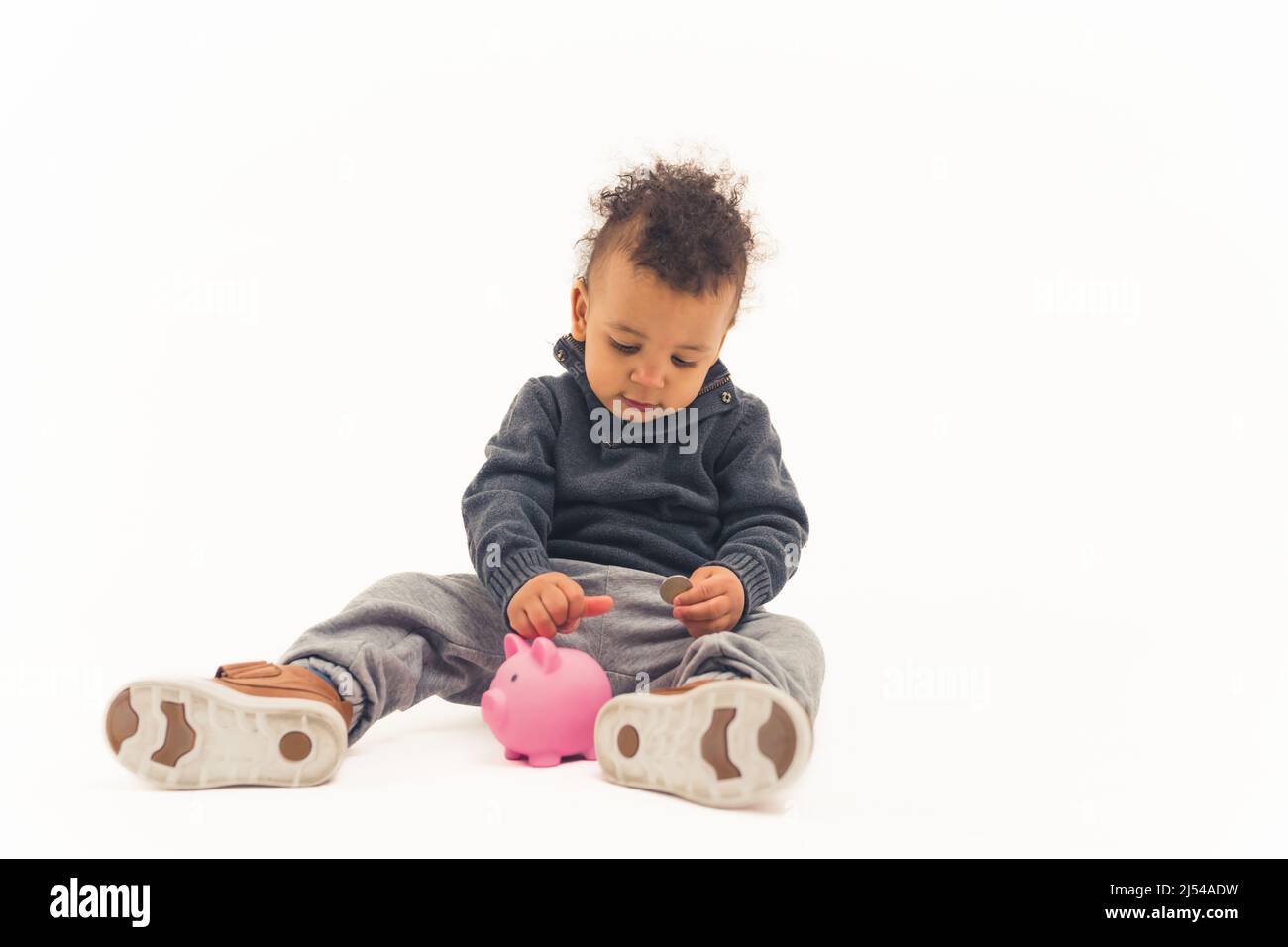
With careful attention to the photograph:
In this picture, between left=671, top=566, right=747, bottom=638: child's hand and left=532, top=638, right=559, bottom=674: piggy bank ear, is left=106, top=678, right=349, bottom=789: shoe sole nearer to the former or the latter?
left=532, top=638, right=559, bottom=674: piggy bank ear

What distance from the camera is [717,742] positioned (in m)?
1.36

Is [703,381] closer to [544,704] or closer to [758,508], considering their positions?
[758,508]

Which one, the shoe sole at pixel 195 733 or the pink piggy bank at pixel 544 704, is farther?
the pink piggy bank at pixel 544 704

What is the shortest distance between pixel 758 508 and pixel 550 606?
1.58 feet

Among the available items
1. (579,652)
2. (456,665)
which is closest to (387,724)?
(456,665)

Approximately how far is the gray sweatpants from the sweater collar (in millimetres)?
312

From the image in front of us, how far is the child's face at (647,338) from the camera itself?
71.7 inches

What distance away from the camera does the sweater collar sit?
2023 mm

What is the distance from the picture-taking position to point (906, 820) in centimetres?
135

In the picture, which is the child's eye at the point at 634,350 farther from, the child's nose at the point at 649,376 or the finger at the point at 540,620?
the finger at the point at 540,620

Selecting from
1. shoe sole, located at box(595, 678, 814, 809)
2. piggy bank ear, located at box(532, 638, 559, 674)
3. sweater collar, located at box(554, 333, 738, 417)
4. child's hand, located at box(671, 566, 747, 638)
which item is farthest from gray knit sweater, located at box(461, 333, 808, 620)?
shoe sole, located at box(595, 678, 814, 809)

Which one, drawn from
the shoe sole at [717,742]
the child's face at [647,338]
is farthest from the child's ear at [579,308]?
the shoe sole at [717,742]

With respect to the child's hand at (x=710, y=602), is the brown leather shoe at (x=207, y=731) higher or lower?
lower

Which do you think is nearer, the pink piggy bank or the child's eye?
the pink piggy bank
